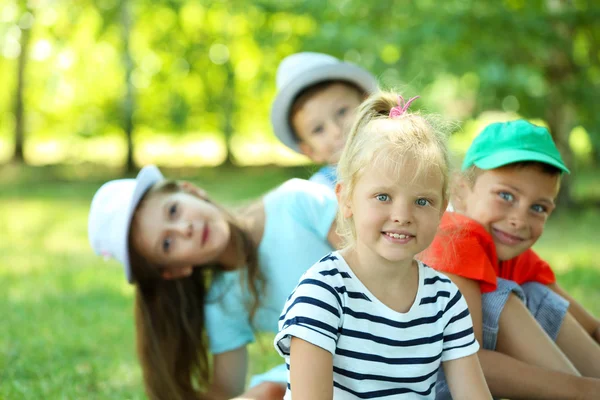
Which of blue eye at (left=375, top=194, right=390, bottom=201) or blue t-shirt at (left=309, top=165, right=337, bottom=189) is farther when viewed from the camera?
blue t-shirt at (left=309, top=165, right=337, bottom=189)

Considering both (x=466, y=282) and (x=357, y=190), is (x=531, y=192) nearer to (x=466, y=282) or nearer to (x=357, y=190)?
(x=466, y=282)

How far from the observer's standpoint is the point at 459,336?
198 centimetres

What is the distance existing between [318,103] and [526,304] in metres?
1.37

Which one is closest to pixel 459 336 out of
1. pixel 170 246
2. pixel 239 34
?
pixel 170 246

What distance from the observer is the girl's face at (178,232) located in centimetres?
294

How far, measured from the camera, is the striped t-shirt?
186 cm

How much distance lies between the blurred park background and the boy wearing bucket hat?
0.74ft

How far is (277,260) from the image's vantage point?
3.10 meters

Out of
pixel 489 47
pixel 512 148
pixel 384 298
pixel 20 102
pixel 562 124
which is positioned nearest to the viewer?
pixel 384 298

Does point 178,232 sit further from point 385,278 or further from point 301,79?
point 385,278

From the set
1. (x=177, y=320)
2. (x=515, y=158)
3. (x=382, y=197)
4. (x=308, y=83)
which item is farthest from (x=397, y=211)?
(x=308, y=83)

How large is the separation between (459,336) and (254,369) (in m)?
1.99

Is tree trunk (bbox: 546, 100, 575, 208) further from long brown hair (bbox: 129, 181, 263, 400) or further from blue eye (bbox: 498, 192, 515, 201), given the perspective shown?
blue eye (bbox: 498, 192, 515, 201)

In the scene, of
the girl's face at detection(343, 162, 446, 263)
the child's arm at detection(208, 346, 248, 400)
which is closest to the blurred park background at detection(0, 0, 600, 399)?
the child's arm at detection(208, 346, 248, 400)
